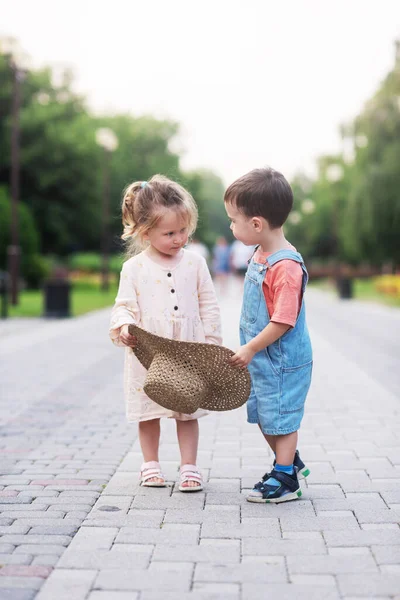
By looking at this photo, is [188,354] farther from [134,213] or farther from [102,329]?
[102,329]

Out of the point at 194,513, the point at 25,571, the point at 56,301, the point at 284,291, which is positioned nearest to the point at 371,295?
the point at 56,301

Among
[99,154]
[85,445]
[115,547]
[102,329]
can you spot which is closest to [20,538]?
[115,547]

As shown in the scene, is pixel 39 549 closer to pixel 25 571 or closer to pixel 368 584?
pixel 25 571

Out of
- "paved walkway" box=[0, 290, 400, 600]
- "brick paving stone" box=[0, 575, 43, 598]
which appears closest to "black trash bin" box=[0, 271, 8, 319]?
"paved walkway" box=[0, 290, 400, 600]

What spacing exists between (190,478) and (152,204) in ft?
4.18

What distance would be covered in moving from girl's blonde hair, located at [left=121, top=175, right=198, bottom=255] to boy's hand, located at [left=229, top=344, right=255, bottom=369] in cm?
69

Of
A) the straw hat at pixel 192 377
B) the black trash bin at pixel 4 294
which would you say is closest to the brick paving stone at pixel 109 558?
the straw hat at pixel 192 377

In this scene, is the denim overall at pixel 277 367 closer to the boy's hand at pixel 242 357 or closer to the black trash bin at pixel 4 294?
the boy's hand at pixel 242 357

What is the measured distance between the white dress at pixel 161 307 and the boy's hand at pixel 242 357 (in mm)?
384

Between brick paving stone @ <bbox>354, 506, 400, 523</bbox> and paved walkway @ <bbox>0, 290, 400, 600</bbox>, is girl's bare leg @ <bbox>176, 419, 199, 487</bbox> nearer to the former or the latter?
paved walkway @ <bbox>0, 290, 400, 600</bbox>

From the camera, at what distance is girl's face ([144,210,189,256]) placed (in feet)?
13.5

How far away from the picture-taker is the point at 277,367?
13.0 ft

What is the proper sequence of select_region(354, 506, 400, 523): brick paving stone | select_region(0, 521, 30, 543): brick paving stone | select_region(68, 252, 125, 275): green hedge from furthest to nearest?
1. select_region(68, 252, 125, 275): green hedge
2. select_region(354, 506, 400, 523): brick paving stone
3. select_region(0, 521, 30, 543): brick paving stone

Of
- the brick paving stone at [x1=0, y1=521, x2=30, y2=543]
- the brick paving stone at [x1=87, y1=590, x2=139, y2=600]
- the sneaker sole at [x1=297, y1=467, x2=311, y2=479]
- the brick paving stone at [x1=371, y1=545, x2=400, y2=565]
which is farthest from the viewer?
the sneaker sole at [x1=297, y1=467, x2=311, y2=479]
